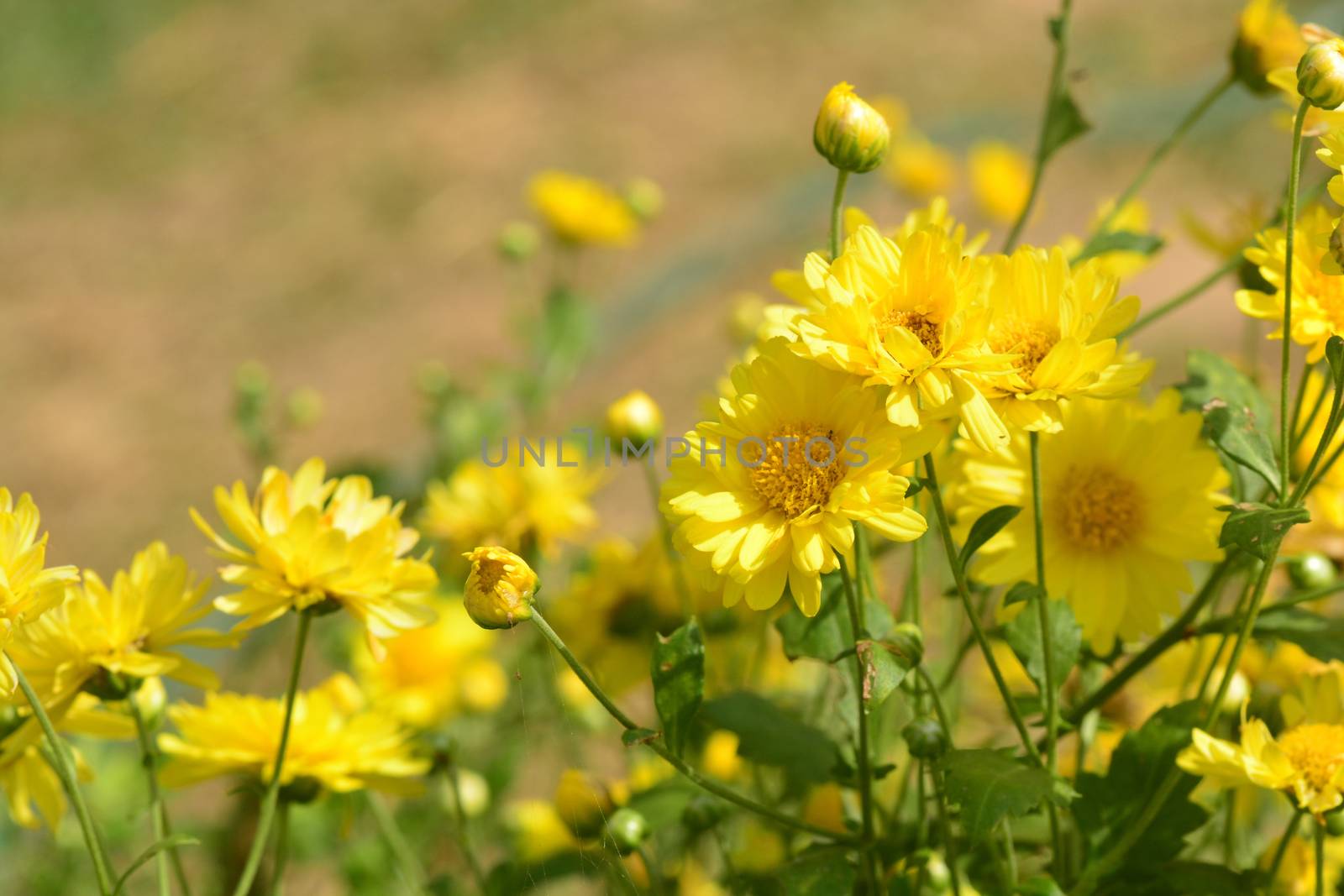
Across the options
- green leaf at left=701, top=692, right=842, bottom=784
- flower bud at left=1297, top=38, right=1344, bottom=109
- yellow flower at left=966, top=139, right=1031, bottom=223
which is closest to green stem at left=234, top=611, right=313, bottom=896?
green leaf at left=701, top=692, right=842, bottom=784

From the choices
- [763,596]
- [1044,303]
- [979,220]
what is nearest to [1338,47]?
[1044,303]

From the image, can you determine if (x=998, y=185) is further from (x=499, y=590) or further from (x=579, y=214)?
(x=499, y=590)

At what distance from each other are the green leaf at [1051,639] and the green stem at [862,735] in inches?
3.6

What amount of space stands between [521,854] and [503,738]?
449 millimetres

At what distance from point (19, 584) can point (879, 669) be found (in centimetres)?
41

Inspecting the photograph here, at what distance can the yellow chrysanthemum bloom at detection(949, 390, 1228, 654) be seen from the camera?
2.47 ft

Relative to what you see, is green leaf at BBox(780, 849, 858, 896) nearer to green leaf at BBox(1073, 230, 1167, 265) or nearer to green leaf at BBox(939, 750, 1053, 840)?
green leaf at BBox(939, 750, 1053, 840)

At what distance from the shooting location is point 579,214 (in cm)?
202

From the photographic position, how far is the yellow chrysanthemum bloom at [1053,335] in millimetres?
613

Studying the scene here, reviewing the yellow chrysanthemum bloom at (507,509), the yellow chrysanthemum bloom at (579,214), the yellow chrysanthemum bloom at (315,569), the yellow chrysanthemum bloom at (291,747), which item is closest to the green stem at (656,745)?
the yellow chrysanthemum bloom at (315,569)

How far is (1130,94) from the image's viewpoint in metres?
3.59

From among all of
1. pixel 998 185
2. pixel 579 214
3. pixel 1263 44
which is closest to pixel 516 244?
pixel 579 214

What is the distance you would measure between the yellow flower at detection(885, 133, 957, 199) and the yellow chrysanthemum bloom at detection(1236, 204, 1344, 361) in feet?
5.37

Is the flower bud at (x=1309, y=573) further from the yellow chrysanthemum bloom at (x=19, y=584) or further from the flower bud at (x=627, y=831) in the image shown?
the yellow chrysanthemum bloom at (x=19, y=584)
